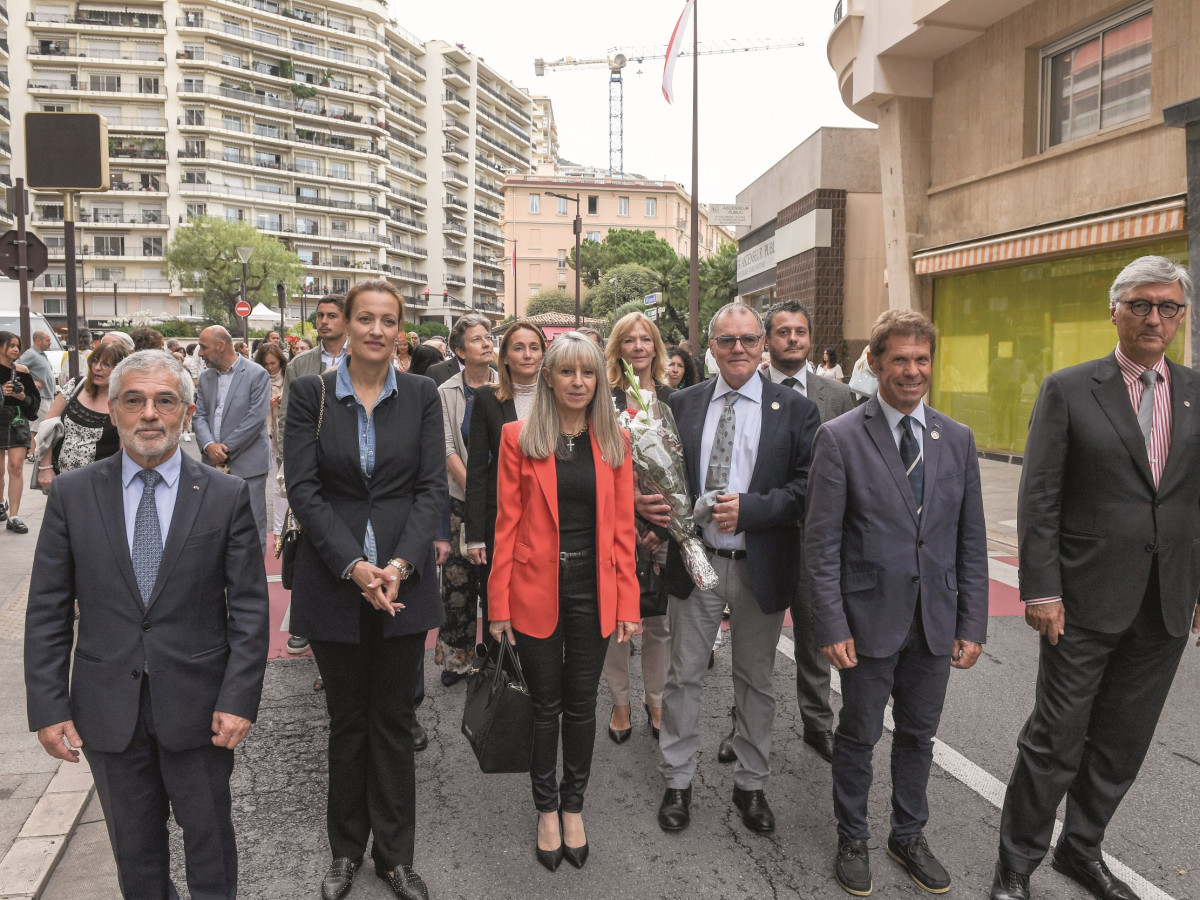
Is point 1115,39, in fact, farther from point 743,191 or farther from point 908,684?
point 743,191

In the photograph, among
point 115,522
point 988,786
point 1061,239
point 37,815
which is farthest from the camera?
point 1061,239

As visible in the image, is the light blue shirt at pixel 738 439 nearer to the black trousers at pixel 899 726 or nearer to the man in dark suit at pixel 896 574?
the man in dark suit at pixel 896 574

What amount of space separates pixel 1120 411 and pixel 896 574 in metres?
0.94

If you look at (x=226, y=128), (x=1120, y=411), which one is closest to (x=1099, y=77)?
(x=1120, y=411)

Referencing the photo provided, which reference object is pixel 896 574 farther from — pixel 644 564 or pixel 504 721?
pixel 504 721

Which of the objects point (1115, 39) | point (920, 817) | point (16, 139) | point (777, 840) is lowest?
point (777, 840)

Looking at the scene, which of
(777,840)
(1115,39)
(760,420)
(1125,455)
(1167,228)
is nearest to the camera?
(1125,455)

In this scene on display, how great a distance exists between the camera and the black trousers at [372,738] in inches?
122

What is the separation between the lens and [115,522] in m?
2.45

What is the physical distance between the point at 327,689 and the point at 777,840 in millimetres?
1861

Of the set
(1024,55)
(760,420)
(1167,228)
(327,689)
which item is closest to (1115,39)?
(1024,55)

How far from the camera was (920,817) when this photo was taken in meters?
3.21

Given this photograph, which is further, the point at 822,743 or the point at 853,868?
the point at 822,743

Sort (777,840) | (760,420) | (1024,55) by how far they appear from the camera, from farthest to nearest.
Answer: (1024,55) → (760,420) → (777,840)
